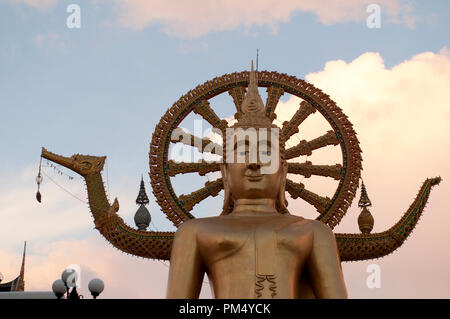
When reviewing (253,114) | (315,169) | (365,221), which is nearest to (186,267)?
(253,114)

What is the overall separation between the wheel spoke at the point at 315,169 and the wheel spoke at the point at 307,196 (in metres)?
0.17

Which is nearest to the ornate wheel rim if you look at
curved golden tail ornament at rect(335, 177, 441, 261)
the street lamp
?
curved golden tail ornament at rect(335, 177, 441, 261)

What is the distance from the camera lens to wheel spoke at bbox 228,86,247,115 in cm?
979

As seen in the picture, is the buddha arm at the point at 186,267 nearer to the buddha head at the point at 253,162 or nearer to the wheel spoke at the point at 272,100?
the buddha head at the point at 253,162

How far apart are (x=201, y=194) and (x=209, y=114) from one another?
1.01 m

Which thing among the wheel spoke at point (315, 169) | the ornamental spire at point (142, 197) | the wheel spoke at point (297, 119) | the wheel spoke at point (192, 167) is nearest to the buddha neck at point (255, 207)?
the wheel spoke at point (192, 167)

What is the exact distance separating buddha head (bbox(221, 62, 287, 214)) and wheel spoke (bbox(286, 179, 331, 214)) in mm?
1195

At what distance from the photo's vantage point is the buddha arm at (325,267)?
712cm

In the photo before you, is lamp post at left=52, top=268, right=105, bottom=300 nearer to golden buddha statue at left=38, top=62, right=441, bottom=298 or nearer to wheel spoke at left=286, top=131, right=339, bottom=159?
golden buddha statue at left=38, top=62, right=441, bottom=298

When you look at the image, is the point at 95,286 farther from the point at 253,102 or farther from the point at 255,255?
the point at 253,102
